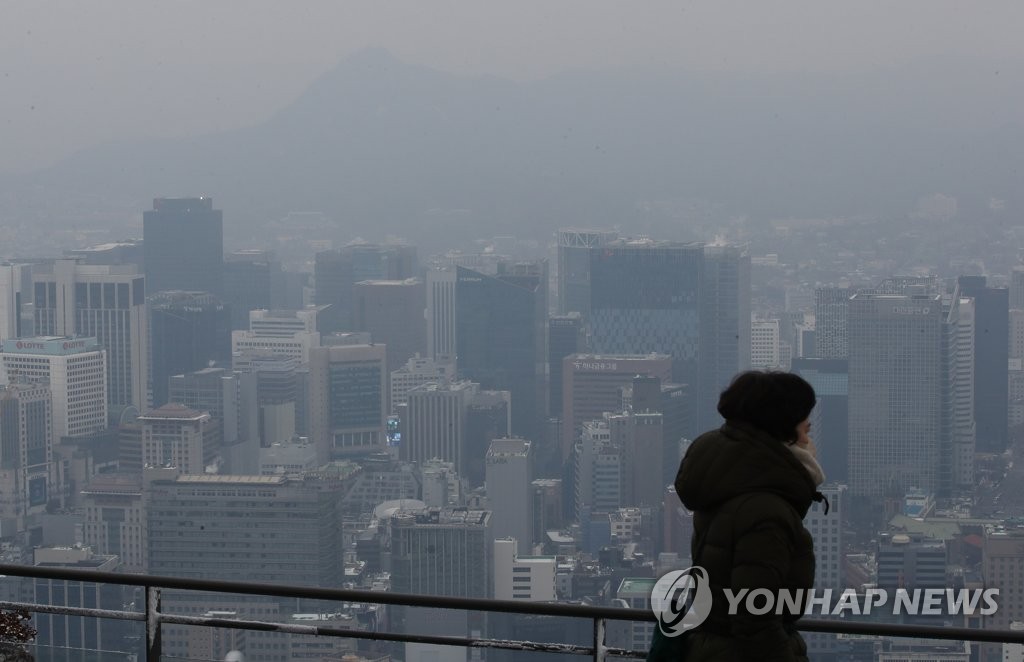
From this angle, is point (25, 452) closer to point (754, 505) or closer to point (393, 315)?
point (393, 315)

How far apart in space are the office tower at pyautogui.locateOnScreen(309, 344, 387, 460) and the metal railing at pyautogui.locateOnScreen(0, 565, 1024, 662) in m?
28.9

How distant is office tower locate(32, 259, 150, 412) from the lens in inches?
1356

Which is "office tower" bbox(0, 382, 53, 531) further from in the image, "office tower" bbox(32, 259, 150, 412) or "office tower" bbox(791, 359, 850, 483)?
"office tower" bbox(791, 359, 850, 483)

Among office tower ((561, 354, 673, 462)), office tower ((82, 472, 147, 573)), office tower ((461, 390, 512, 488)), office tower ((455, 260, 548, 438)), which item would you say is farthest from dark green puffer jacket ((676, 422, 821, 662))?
office tower ((455, 260, 548, 438))

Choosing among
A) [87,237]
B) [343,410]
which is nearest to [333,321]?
[343,410]

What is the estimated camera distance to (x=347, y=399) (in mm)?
32469

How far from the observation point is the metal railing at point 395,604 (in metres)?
0.94

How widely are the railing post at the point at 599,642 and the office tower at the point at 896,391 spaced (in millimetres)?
24471

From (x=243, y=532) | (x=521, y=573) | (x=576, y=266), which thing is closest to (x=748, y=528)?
(x=521, y=573)

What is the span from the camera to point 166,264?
39.8m

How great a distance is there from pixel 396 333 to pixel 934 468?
18.0 metres

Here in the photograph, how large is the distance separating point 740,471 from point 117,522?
960 inches

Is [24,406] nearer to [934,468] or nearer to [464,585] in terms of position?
[464,585]

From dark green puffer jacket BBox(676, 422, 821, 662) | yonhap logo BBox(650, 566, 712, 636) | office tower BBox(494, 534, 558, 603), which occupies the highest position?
dark green puffer jacket BBox(676, 422, 821, 662)
